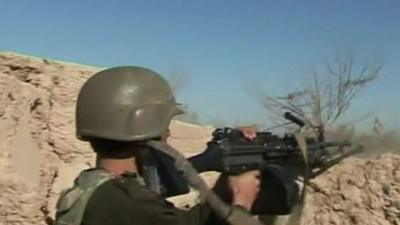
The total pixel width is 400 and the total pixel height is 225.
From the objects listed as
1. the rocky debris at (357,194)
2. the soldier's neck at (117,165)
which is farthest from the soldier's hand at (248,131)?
the rocky debris at (357,194)

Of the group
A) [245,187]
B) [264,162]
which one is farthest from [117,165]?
[264,162]

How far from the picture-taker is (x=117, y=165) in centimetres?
187

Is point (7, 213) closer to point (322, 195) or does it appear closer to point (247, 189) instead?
point (322, 195)

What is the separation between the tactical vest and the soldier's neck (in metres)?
0.02

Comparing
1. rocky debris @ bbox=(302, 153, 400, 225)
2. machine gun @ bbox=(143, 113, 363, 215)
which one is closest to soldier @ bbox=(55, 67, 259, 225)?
machine gun @ bbox=(143, 113, 363, 215)

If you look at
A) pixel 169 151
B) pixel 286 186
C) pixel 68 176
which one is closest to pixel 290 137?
pixel 286 186

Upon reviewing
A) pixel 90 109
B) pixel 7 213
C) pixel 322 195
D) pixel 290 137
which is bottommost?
pixel 7 213

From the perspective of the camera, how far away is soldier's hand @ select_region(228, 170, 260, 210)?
2.13 metres

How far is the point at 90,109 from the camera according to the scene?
1.97 m

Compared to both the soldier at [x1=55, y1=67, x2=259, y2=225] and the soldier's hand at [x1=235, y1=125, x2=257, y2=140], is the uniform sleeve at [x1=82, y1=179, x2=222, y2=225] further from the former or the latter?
the soldier's hand at [x1=235, y1=125, x2=257, y2=140]

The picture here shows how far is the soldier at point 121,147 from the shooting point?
175 centimetres

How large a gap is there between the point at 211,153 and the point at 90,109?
679 millimetres

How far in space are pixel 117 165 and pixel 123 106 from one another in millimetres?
171

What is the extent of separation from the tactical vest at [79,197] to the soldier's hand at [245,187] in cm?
44
